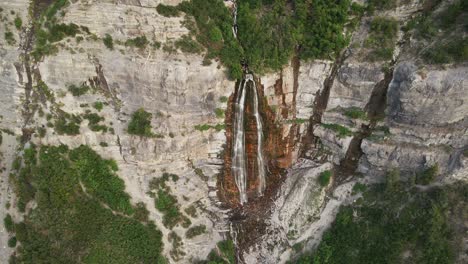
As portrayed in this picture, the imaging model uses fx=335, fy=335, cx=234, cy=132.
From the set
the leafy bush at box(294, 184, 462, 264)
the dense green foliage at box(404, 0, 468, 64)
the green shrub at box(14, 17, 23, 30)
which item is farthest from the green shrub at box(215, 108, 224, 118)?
the green shrub at box(14, 17, 23, 30)

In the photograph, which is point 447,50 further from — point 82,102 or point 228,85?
point 82,102

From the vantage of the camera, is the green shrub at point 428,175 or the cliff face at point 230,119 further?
the cliff face at point 230,119

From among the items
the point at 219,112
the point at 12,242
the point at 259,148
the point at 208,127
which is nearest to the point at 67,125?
the point at 12,242

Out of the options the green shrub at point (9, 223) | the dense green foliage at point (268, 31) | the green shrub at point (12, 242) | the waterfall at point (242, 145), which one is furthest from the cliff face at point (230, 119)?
the dense green foliage at point (268, 31)

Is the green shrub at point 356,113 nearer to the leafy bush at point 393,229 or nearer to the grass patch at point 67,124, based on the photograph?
the leafy bush at point 393,229

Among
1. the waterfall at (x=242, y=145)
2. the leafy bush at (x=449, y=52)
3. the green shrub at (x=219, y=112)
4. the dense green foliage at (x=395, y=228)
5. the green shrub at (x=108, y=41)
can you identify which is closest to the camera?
the leafy bush at (x=449, y=52)

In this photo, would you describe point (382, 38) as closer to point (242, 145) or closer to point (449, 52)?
point (449, 52)
